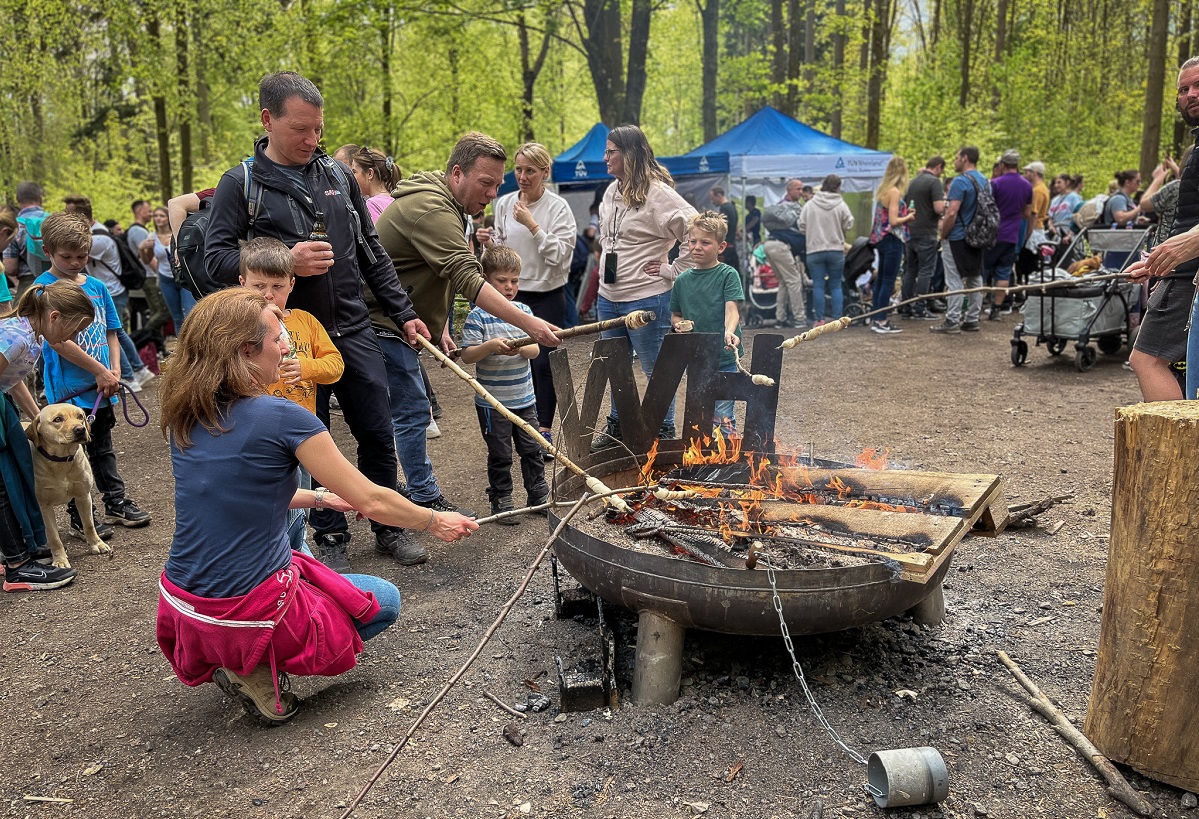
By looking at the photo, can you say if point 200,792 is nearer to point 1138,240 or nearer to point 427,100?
point 1138,240

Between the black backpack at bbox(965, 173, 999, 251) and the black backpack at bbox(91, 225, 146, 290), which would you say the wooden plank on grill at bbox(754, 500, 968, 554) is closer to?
the black backpack at bbox(965, 173, 999, 251)

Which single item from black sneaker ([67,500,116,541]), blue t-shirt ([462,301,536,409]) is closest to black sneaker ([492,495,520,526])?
blue t-shirt ([462,301,536,409])

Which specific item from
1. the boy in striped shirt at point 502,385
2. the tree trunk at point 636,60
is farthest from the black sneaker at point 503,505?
the tree trunk at point 636,60

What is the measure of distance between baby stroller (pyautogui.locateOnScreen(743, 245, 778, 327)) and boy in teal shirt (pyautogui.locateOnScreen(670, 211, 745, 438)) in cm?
792

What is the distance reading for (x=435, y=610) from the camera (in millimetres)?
4285

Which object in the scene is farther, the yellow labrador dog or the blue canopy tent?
the blue canopy tent

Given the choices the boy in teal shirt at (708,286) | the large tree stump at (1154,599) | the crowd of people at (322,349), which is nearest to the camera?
the large tree stump at (1154,599)

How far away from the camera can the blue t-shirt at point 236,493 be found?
9.59ft

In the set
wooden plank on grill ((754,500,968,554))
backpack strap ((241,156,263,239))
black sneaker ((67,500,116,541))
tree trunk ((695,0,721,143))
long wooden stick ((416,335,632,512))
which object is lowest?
black sneaker ((67,500,116,541))

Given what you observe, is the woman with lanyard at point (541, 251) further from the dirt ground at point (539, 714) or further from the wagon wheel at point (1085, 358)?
the wagon wheel at point (1085, 358)

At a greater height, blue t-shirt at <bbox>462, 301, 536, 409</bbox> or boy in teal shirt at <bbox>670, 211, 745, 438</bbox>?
boy in teal shirt at <bbox>670, 211, 745, 438</bbox>

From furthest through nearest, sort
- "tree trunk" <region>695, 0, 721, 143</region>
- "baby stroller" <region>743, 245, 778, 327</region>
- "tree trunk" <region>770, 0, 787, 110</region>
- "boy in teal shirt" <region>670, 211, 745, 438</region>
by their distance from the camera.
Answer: "tree trunk" <region>770, 0, 787, 110</region> < "tree trunk" <region>695, 0, 721, 143</region> < "baby stroller" <region>743, 245, 778, 327</region> < "boy in teal shirt" <region>670, 211, 745, 438</region>

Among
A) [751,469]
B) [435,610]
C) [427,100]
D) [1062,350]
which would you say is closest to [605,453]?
[751,469]

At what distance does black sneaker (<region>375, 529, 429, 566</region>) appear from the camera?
4.89m
